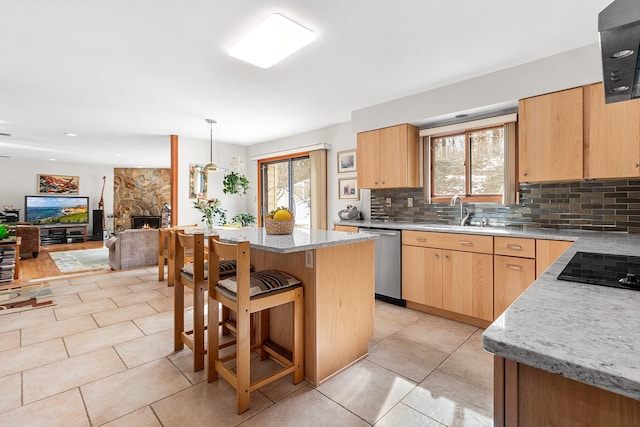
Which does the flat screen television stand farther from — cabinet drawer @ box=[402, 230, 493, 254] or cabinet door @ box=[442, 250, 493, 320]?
cabinet door @ box=[442, 250, 493, 320]

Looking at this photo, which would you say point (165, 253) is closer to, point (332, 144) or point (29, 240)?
point (332, 144)

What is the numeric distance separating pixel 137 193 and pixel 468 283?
34.4 ft

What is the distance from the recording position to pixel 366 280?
230 cm

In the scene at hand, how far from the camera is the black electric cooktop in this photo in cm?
94

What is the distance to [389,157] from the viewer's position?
382 cm

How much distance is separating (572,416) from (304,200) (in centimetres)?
535

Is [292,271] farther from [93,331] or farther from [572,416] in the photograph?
[93,331]

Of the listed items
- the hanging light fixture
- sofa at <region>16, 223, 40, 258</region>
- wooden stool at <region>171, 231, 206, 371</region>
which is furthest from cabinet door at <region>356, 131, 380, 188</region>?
sofa at <region>16, 223, 40, 258</region>

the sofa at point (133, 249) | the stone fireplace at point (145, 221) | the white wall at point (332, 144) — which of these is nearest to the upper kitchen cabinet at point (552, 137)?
the white wall at point (332, 144)

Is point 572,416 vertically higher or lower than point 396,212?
lower

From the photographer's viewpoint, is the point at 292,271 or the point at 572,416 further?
the point at 292,271

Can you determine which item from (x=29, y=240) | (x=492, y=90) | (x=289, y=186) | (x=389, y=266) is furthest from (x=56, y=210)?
(x=492, y=90)

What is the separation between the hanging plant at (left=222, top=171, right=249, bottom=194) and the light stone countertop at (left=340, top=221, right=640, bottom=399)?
599 cm

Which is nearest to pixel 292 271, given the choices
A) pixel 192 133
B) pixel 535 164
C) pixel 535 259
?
pixel 535 259
